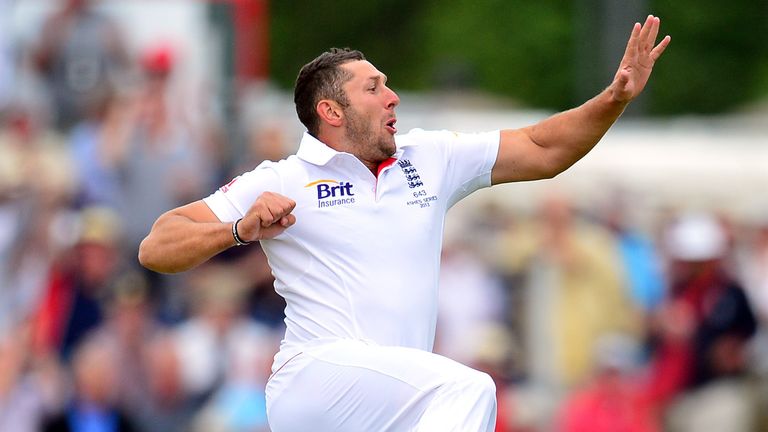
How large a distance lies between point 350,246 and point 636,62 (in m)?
1.51

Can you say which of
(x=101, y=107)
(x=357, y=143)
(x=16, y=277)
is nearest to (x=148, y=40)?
(x=101, y=107)

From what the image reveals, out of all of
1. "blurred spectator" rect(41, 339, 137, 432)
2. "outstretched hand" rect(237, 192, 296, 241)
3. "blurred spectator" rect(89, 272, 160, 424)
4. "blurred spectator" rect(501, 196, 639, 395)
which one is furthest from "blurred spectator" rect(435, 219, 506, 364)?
"outstretched hand" rect(237, 192, 296, 241)

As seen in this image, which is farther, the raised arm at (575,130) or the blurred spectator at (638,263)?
the blurred spectator at (638,263)

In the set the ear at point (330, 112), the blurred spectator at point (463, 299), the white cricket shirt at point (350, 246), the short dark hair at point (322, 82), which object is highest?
the short dark hair at point (322, 82)

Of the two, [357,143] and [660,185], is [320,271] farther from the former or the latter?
[660,185]

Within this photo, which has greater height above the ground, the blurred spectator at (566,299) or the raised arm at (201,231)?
the raised arm at (201,231)

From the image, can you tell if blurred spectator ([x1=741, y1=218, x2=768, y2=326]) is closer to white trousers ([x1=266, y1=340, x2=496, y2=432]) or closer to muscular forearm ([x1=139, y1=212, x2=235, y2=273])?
white trousers ([x1=266, y1=340, x2=496, y2=432])

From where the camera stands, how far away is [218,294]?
41.4ft

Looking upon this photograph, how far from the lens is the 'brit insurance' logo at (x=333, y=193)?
7500 millimetres

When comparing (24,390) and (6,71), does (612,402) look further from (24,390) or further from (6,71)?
(6,71)

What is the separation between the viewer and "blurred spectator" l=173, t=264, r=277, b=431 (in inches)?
481

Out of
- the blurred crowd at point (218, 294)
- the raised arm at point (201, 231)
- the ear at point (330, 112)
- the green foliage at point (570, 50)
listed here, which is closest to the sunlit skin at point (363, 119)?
the ear at point (330, 112)

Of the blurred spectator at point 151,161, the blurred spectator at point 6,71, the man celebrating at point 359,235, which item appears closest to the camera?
the man celebrating at point 359,235

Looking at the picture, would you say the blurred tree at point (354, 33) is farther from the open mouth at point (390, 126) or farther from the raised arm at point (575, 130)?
the open mouth at point (390, 126)
